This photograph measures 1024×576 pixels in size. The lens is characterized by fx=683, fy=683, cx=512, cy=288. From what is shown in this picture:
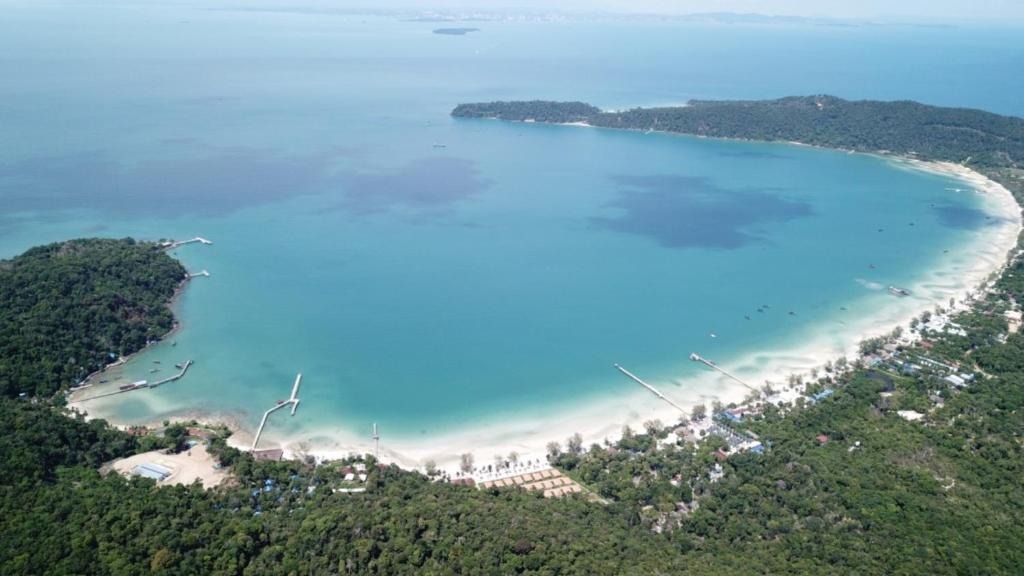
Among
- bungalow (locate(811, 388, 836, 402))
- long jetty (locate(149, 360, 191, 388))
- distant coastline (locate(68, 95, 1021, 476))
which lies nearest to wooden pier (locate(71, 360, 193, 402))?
long jetty (locate(149, 360, 191, 388))

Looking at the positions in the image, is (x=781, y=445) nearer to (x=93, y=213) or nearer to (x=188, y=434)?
(x=188, y=434)

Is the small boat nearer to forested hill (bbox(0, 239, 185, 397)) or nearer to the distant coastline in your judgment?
the distant coastline

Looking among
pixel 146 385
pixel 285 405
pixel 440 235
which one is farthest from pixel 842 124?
pixel 146 385

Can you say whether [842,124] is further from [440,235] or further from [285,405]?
[285,405]

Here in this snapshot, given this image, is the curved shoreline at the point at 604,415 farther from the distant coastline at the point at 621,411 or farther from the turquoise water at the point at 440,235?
the turquoise water at the point at 440,235

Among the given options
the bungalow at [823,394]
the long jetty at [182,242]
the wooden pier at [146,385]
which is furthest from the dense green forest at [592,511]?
the long jetty at [182,242]

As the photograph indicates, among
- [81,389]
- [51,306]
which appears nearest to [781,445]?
[81,389]
